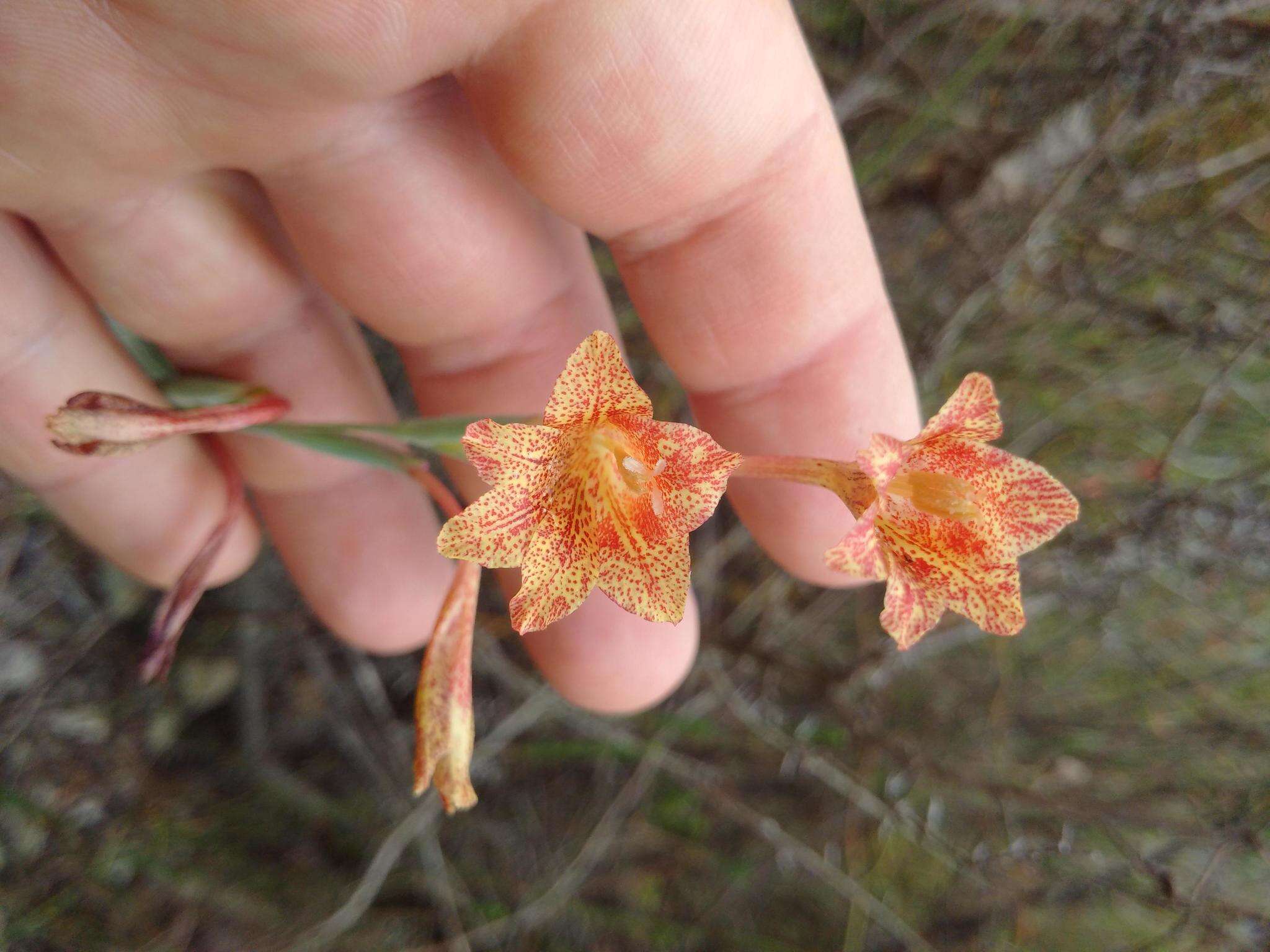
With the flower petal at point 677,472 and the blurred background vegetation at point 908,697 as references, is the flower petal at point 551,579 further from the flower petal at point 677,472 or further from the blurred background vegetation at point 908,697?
the blurred background vegetation at point 908,697

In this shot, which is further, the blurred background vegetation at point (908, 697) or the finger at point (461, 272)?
the blurred background vegetation at point (908, 697)

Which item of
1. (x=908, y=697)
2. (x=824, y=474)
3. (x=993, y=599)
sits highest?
(x=824, y=474)

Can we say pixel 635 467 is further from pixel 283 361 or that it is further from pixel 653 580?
pixel 283 361

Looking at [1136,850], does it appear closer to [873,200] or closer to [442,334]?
[873,200]

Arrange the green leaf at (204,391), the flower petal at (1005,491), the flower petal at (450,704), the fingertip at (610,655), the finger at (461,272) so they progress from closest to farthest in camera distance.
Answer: the flower petal at (1005,491), the flower petal at (450,704), the finger at (461,272), the green leaf at (204,391), the fingertip at (610,655)

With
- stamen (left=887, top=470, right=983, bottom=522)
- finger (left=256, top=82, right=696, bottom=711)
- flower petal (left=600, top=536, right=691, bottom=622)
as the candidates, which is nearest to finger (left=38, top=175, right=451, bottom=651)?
finger (left=256, top=82, right=696, bottom=711)

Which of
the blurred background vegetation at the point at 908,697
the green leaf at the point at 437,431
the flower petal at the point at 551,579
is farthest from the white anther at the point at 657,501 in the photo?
the blurred background vegetation at the point at 908,697

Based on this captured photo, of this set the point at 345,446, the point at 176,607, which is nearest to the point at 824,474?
the point at 345,446
